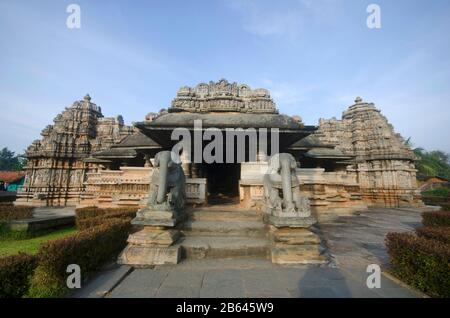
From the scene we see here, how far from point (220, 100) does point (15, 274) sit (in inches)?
487

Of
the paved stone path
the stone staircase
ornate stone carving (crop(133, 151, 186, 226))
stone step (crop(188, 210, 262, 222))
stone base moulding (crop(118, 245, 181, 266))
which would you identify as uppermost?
ornate stone carving (crop(133, 151, 186, 226))

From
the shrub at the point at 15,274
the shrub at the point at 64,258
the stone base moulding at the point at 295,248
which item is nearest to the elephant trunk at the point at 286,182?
the stone base moulding at the point at 295,248

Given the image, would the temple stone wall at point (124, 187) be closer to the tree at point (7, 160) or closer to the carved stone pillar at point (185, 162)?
the carved stone pillar at point (185, 162)

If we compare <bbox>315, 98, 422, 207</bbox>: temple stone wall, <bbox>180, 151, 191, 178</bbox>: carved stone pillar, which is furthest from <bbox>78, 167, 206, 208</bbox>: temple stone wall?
<bbox>315, 98, 422, 207</bbox>: temple stone wall

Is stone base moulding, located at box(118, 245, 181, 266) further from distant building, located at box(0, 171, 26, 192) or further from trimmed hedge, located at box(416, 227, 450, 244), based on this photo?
distant building, located at box(0, 171, 26, 192)

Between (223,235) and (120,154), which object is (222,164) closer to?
(120,154)

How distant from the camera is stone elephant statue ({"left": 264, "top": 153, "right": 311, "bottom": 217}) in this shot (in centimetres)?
470

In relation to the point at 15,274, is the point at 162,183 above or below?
above

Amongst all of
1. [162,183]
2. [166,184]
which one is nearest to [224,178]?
[166,184]

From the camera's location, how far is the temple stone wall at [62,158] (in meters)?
20.5

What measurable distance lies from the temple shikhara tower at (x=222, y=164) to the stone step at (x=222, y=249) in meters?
1.59

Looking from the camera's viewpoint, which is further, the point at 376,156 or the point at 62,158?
the point at 62,158

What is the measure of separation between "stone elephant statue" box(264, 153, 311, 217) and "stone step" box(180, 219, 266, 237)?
1.98ft

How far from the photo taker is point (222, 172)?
50.8 feet
